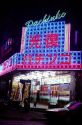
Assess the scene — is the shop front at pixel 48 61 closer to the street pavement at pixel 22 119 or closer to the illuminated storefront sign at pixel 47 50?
the illuminated storefront sign at pixel 47 50

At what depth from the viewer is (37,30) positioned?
2702cm

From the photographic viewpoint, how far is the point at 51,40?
25.9 m

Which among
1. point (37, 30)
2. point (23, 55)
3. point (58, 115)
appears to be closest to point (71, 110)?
point (58, 115)

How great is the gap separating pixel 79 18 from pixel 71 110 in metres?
15.0

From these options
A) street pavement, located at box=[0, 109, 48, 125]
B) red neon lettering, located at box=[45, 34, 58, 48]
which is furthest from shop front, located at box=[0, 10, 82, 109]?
street pavement, located at box=[0, 109, 48, 125]

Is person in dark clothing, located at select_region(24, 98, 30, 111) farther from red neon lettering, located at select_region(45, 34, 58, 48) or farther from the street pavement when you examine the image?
red neon lettering, located at select_region(45, 34, 58, 48)

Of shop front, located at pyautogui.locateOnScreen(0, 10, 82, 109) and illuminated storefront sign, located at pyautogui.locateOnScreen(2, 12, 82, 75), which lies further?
shop front, located at pyautogui.locateOnScreen(0, 10, 82, 109)

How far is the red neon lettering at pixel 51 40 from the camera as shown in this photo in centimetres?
2561

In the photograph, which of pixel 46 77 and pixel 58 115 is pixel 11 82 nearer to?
pixel 46 77

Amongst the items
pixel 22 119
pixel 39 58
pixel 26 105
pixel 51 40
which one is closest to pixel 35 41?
pixel 51 40

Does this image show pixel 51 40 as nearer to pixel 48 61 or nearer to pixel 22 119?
pixel 48 61

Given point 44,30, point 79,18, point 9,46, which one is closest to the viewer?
point 44,30

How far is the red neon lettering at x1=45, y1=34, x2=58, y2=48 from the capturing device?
25.6 m

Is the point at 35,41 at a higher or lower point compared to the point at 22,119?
higher
